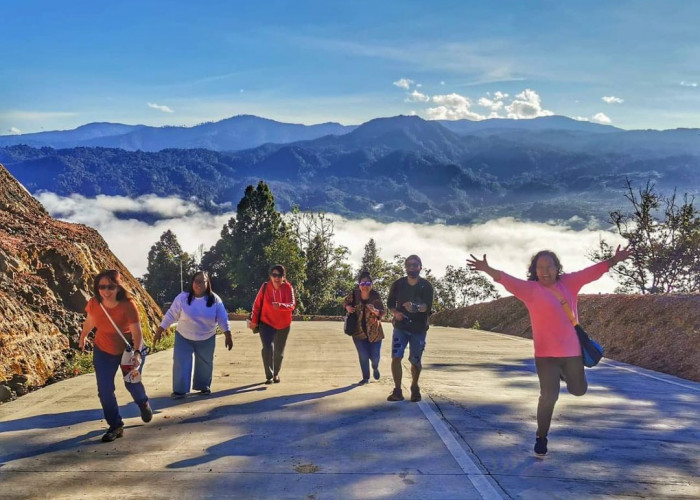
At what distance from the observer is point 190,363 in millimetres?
7766

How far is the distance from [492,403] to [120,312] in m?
4.26

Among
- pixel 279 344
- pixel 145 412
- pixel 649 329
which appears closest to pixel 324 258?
pixel 649 329

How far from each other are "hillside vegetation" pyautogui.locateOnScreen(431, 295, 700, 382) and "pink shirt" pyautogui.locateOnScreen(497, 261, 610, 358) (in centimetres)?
654

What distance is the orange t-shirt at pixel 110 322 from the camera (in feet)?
19.1

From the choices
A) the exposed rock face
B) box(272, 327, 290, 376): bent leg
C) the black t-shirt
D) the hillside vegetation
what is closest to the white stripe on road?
the black t-shirt

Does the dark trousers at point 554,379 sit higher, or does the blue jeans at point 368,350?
the dark trousers at point 554,379

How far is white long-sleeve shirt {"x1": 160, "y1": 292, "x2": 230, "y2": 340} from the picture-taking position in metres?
7.61

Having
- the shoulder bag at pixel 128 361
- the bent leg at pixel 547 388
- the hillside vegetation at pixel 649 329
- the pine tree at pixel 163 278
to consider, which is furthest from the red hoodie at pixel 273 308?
the pine tree at pixel 163 278

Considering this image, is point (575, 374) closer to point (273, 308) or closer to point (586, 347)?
point (586, 347)

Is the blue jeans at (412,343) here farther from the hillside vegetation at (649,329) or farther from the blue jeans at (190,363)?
the hillside vegetation at (649,329)

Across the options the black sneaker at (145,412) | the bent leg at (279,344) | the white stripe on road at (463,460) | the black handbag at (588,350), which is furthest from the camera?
the bent leg at (279,344)

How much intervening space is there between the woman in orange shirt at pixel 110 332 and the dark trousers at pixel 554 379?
3.57 meters

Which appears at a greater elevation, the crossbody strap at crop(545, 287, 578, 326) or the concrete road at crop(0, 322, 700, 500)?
the crossbody strap at crop(545, 287, 578, 326)

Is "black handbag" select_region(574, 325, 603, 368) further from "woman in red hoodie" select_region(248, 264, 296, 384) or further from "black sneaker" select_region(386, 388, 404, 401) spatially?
"woman in red hoodie" select_region(248, 264, 296, 384)
